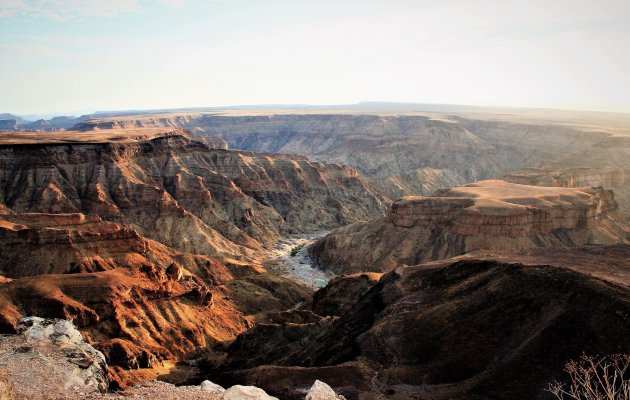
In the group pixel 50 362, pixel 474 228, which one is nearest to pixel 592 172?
pixel 474 228

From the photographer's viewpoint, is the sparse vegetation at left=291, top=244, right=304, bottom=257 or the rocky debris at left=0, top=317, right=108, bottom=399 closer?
the rocky debris at left=0, top=317, right=108, bottom=399

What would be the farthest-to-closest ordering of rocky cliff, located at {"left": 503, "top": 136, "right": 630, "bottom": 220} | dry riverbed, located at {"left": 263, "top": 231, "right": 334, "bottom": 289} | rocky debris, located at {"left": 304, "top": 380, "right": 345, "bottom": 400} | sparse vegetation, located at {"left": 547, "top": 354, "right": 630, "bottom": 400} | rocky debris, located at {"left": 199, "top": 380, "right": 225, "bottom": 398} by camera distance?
rocky cliff, located at {"left": 503, "top": 136, "right": 630, "bottom": 220}, dry riverbed, located at {"left": 263, "top": 231, "right": 334, "bottom": 289}, rocky debris, located at {"left": 304, "top": 380, "right": 345, "bottom": 400}, rocky debris, located at {"left": 199, "top": 380, "right": 225, "bottom": 398}, sparse vegetation, located at {"left": 547, "top": 354, "right": 630, "bottom": 400}

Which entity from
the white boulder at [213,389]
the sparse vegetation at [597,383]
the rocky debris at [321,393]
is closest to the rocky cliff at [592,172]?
the sparse vegetation at [597,383]

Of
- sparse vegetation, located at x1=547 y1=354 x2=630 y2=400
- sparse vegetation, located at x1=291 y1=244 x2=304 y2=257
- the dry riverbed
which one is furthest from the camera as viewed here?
sparse vegetation, located at x1=291 y1=244 x2=304 y2=257

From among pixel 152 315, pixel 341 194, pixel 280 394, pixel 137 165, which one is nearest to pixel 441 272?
pixel 280 394

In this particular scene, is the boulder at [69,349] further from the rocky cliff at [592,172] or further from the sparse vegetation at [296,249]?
the rocky cliff at [592,172]

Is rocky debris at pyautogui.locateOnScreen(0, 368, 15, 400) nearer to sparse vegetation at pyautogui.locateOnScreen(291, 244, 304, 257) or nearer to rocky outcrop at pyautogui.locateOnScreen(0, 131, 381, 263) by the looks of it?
rocky outcrop at pyautogui.locateOnScreen(0, 131, 381, 263)

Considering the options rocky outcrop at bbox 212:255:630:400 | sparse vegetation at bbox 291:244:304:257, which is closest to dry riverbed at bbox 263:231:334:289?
sparse vegetation at bbox 291:244:304:257

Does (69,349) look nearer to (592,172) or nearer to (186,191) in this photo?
(186,191)
